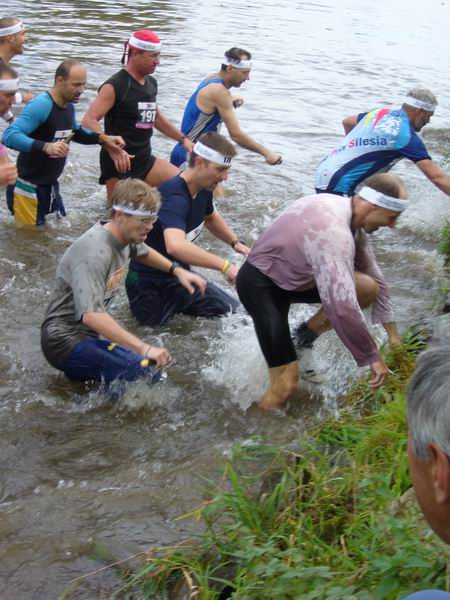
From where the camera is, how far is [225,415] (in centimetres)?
535

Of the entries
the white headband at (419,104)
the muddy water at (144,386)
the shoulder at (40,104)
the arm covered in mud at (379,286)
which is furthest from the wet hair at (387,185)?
the shoulder at (40,104)

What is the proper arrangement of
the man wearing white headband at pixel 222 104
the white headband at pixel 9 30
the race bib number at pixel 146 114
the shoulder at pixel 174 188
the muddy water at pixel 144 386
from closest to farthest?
1. the muddy water at pixel 144 386
2. the shoulder at pixel 174 188
3. the white headband at pixel 9 30
4. the man wearing white headband at pixel 222 104
5. the race bib number at pixel 146 114

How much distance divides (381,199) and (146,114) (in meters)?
3.82

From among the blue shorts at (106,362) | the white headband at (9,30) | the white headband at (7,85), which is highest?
the white headband at (9,30)

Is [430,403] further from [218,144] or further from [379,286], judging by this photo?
[218,144]

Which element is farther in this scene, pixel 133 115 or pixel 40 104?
pixel 133 115

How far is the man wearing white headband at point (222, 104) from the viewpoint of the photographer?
7793 millimetres

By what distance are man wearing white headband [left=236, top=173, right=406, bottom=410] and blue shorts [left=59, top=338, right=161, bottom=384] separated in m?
0.77

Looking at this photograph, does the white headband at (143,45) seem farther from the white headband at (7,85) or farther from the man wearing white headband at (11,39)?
the white headband at (7,85)

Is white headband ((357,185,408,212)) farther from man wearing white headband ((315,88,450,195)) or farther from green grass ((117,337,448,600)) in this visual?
man wearing white headband ((315,88,450,195))

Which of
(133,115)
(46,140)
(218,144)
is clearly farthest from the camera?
(133,115)

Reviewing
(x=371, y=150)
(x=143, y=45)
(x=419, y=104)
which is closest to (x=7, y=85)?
(x=143, y=45)

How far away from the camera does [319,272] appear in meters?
4.55

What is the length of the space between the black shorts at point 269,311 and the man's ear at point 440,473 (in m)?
3.16
